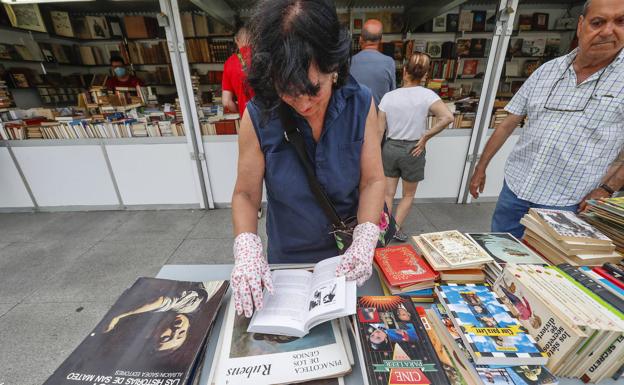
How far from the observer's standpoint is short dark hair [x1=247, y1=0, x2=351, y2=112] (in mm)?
630

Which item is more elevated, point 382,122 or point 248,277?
point 382,122

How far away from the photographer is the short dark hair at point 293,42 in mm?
630

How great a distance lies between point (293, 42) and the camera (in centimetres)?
63

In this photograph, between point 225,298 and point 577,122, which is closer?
point 225,298

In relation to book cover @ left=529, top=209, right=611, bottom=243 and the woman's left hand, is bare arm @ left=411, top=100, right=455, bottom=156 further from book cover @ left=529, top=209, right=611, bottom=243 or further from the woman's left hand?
book cover @ left=529, top=209, right=611, bottom=243

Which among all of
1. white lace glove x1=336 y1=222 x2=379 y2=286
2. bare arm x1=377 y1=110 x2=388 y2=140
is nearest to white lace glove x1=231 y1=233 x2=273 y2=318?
white lace glove x1=336 y1=222 x2=379 y2=286

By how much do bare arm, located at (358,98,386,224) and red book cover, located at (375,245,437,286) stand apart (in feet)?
0.43

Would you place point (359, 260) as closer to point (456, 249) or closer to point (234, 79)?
point (456, 249)

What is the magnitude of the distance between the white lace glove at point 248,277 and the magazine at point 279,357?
0.06 metres

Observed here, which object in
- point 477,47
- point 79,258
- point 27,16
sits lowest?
point 79,258

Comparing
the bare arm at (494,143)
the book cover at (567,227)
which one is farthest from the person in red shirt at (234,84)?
the book cover at (567,227)

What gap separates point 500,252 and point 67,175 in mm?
4285

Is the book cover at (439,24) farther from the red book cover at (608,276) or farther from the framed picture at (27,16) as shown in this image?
the framed picture at (27,16)

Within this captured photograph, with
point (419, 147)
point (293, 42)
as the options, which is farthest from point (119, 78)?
point (293, 42)
